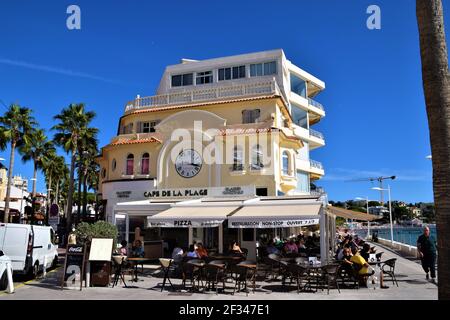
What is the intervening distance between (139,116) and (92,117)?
13.8 m

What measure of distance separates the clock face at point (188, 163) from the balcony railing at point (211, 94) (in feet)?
13.1

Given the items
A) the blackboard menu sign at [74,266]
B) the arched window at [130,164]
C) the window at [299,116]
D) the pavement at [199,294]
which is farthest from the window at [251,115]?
the blackboard menu sign at [74,266]

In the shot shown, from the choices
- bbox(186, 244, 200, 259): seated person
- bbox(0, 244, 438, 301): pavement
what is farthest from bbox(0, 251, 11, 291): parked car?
bbox(186, 244, 200, 259): seated person

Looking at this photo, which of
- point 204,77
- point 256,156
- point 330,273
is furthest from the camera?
point 204,77

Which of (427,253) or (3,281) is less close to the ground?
(427,253)

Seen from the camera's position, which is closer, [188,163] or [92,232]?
[92,232]

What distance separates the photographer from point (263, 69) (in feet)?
103

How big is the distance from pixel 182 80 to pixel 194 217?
1901cm

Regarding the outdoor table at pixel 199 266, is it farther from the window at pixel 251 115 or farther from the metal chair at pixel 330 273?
the window at pixel 251 115

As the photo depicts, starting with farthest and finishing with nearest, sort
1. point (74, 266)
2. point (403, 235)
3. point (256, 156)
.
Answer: point (403, 235), point (256, 156), point (74, 266)

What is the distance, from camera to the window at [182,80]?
3344 centimetres

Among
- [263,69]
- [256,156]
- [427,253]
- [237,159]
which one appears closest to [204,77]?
[263,69]

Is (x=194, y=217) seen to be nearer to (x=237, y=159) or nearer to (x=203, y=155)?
(x=237, y=159)

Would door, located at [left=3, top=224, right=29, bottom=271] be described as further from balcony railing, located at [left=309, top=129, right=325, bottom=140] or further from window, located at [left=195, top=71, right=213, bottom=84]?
balcony railing, located at [left=309, top=129, right=325, bottom=140]
